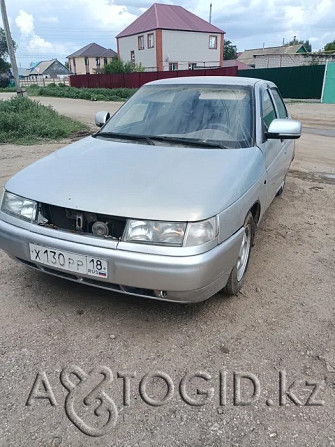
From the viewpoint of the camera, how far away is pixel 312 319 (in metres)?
2.76

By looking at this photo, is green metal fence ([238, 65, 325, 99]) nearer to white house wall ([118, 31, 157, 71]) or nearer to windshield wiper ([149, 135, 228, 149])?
white house wall ([118, 31, 157, 71])

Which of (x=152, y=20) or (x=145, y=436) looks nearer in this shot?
(x=145, y=436)

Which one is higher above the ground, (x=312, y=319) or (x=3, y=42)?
(x=3, y=42)

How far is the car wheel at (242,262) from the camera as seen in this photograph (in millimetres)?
2833

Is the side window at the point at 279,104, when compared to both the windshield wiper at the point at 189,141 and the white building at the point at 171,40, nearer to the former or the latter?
the windshield wiper at the point at 189,141

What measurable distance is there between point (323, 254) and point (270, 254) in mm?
525

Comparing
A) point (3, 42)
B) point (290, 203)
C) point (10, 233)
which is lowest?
point (290, 203)

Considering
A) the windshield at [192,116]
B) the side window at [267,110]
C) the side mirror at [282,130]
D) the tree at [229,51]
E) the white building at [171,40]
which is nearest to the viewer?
the windshield at [192,116]

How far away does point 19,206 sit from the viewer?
8.76 feet

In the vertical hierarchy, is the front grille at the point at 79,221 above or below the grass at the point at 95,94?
above

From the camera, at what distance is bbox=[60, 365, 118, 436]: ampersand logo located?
75.4 inches

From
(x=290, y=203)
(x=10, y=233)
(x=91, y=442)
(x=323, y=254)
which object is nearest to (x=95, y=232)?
(x=10, y=233)

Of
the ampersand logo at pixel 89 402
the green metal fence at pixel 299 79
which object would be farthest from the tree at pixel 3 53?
the ampersand logo at pixel 89 402

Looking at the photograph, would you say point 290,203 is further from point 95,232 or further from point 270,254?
point 95,232
